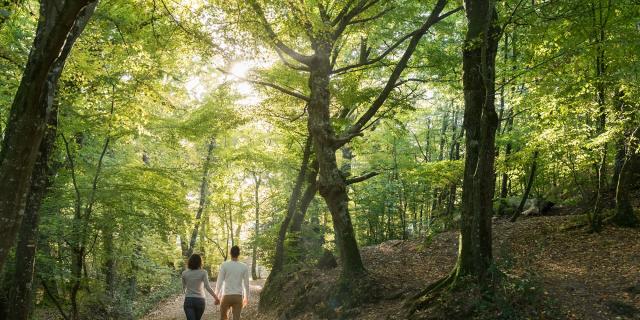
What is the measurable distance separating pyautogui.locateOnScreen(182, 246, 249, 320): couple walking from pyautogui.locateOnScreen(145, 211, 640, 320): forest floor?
2.34 meters

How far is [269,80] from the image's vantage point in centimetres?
1227

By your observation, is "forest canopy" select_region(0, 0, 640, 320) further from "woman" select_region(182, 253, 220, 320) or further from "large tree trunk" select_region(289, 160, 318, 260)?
"woman" select_region(182, 253, 220, 320)

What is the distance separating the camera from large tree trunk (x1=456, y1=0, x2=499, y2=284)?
6.72 metres

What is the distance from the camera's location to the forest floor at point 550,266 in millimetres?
6723

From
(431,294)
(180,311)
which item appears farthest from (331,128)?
(180,311)

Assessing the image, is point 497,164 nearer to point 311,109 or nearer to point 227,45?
point 311,109

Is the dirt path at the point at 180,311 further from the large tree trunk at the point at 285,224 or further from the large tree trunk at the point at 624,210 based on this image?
the large tree trunk at the point at 624,210

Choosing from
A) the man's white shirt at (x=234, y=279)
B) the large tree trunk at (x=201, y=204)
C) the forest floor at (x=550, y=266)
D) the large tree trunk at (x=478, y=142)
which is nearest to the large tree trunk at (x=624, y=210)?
the forest floor at (x=550, y=266)

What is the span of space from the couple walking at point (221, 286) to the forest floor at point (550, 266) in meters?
2.34

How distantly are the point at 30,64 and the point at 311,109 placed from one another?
269 inches

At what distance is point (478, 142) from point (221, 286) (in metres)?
5.21

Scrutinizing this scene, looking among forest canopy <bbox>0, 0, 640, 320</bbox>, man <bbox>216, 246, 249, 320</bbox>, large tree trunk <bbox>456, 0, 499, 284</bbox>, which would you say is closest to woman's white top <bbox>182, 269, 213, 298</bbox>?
man <bbox>216, 246, 249, 320</bbox>

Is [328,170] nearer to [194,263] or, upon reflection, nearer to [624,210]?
[194,263]

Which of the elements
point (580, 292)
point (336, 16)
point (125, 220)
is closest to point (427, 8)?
point (336, 16)
